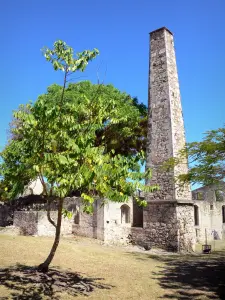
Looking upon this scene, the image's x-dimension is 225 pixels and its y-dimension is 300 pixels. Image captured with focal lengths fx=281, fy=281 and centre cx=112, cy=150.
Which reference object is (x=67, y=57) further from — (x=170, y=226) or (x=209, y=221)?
(x=209, y=221)

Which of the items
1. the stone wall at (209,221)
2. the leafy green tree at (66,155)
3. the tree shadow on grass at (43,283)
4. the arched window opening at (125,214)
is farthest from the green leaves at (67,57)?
the stone wall at (209,221)

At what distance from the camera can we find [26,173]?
704 centimetres

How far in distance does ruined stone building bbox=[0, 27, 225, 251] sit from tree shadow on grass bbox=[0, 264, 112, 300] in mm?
8830

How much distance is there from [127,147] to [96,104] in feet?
59.4

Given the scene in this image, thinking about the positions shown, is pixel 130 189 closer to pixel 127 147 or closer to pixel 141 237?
pixel 141 237

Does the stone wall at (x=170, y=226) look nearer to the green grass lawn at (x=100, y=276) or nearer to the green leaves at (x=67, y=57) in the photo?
the green grass lawn at (x=100, y=276)

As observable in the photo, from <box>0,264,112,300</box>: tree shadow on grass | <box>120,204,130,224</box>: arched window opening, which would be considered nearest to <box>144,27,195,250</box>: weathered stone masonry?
<box>120,204,130,224</box>: arched window opening

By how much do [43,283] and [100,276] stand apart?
2448mm

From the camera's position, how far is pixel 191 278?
1029 centimetres

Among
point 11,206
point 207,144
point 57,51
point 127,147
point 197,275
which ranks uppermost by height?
point 127,147

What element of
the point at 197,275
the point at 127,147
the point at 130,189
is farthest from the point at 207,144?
the point at 127,147

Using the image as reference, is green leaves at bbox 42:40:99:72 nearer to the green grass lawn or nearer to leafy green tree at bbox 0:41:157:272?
leafy green tree at bbox 0:41:157:272

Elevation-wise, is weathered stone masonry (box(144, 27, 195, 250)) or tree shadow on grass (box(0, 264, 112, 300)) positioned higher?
weathered stone masonry (box(144, 27, 195, 250))

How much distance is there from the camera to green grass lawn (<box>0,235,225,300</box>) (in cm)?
753
